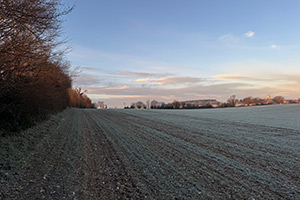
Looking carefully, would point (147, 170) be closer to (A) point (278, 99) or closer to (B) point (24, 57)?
(B) point (24, 57)

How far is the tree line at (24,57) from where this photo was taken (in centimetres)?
632

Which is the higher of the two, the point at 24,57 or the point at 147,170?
the point at 24,57

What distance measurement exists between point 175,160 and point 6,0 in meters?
6.46

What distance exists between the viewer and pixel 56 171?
5.77 m

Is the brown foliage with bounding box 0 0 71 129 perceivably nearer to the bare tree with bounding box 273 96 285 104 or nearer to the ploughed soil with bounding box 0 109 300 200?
the ploughed soil with bounding box 0 109 300 200

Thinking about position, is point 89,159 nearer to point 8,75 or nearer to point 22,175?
point 22,175

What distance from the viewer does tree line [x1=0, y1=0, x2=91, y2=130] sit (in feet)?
20.7

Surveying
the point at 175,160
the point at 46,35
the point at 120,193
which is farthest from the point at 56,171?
the point at 46,35

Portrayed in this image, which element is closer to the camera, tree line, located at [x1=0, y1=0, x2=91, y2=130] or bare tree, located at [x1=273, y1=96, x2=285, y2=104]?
tree line, located at [x1=0, y1=0, x2=91, y2=130]

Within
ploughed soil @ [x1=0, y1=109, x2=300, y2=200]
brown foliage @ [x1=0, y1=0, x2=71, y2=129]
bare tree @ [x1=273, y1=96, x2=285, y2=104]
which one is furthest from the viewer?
bare tree @ [x1=273, y1=96, x2=285, y2=104]

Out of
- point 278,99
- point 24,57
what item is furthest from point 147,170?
point 278,99

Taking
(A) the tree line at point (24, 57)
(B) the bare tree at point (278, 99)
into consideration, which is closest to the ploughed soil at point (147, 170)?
(A) the tree line at point (24, 57)

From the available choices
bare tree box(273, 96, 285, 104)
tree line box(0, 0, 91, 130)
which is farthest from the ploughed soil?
bare tree box(273, 96, 285, 104)

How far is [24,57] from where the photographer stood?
27.2 feet
